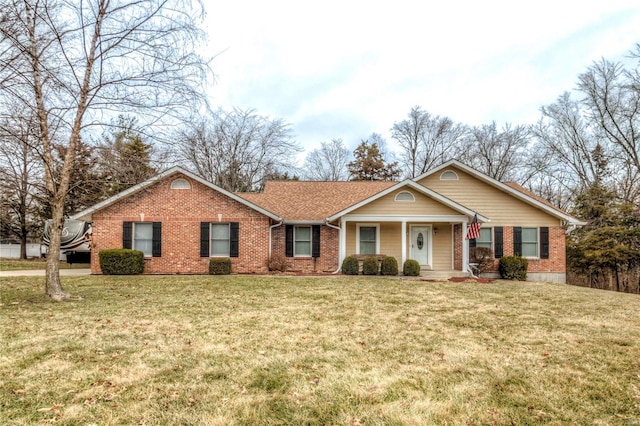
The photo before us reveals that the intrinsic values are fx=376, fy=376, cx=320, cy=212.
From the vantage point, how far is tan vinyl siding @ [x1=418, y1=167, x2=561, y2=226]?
1647cm

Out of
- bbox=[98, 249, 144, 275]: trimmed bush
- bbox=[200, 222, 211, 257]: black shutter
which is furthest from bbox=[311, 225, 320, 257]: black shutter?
bbox=[98, 249, 144, 275]: trimmed bush

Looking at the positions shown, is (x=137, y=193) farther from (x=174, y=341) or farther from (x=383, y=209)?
(x=174, y=341)

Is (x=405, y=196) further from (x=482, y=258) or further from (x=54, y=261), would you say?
(x=54, y=261)

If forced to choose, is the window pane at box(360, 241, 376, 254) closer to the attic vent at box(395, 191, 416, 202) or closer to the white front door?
the white front door

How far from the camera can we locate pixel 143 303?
8695mm

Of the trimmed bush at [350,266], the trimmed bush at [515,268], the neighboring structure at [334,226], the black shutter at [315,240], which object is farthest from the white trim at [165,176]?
the trimmed bush at [515,268]

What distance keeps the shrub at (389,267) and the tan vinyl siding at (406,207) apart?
1.96m

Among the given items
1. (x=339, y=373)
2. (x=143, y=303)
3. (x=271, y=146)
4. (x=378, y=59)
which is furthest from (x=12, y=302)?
(x=271, y=146)

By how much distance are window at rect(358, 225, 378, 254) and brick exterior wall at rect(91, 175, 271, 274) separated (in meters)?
4.22

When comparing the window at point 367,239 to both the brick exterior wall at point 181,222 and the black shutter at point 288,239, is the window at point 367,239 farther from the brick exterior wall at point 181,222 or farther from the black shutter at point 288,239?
the brick exterior wall at point 181,222

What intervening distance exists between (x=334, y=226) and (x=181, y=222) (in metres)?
6.40

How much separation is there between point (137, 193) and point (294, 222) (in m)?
6.51

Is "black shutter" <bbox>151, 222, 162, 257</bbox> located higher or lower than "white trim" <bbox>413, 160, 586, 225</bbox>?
lower

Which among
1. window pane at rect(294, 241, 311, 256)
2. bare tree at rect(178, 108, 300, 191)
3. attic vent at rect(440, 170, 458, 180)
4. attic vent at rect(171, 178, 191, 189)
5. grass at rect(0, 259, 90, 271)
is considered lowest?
grass at rect(0, 259, 90, 271)
